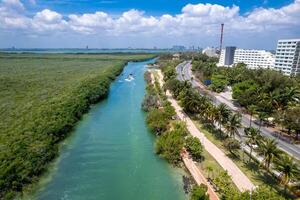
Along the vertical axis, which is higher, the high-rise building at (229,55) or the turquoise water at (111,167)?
the high-rise building at (229,55)

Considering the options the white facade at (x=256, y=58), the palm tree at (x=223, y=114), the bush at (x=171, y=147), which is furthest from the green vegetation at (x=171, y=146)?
the white facade at (x=256, y=58)

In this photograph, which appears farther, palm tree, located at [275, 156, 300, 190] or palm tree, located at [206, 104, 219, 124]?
palm tree, located at [206, 104, 219, 124]

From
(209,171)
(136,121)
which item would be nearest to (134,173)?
(209,171)

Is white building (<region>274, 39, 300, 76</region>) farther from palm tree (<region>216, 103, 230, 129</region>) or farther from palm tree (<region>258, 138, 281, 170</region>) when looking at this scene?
palm tree (<region>258, 138, 281, 170</region>)

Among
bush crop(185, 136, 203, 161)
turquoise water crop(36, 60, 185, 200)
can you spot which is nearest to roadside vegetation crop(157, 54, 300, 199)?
bush crop(185, 136, 203, 161)

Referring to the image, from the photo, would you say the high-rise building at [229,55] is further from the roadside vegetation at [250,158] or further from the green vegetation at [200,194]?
the green vegetation at [200,194]

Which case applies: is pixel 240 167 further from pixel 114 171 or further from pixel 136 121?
pixel 136 121

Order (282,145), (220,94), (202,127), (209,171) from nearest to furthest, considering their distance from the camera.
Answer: (209,171) → (282,145) → (202,127) → (220,94)
